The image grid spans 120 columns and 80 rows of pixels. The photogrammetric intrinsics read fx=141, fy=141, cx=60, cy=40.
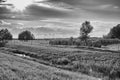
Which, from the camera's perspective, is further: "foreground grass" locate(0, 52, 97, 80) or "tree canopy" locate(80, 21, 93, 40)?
"tree canopy" locate(80, 21, 93, 40)

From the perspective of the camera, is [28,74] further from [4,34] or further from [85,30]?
[4,34]

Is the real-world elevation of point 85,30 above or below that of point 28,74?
above

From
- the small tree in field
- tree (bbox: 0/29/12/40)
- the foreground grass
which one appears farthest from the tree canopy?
the foreground grass

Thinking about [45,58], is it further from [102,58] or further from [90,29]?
[90,29]

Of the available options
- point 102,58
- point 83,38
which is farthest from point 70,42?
point 102,58

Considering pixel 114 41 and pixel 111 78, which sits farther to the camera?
pixel 114 41

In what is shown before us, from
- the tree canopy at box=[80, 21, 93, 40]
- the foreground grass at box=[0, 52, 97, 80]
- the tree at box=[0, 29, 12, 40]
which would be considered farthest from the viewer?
the tree canopy at box=[80, 21, 93, 40]

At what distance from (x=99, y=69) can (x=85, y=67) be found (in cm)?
243

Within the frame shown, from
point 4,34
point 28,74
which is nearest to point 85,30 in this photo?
point 4,34

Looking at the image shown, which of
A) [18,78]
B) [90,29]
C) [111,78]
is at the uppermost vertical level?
[90,29]

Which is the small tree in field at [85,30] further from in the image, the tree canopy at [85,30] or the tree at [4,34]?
the tree at [4,34]

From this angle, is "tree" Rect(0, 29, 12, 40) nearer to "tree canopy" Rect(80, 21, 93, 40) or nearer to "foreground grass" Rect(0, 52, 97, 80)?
"foreground grass" Rect(0, 52, 97, 80)

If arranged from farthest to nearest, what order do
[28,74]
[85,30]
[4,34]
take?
[4,34] → [85,30] → [28,74]

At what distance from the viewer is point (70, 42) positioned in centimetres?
7869
